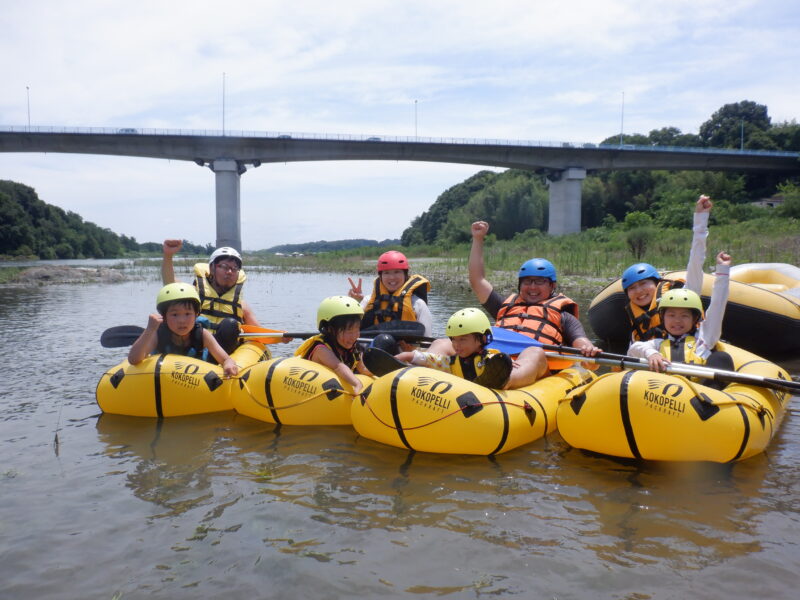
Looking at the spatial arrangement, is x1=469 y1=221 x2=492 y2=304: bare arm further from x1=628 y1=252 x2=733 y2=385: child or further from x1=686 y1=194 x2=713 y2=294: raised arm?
x1=686 y1=194 x2=713 y2=294: raised arm

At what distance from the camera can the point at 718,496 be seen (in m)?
3.29

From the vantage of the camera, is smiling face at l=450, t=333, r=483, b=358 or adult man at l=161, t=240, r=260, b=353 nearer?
smiling face at l=450, t=333, r=483, b=358

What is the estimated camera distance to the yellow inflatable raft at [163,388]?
4609 millimetres

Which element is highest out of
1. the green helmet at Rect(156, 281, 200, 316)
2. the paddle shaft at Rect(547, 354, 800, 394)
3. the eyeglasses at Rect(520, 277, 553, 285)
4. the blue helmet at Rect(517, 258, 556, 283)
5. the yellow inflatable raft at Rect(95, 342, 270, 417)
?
the blue helmet at Rect(517, 258, 556, 283)

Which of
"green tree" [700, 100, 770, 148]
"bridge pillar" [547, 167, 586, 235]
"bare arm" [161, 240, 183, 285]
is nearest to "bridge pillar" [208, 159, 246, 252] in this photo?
"bridge pillar" [547, 167, 586, 235]

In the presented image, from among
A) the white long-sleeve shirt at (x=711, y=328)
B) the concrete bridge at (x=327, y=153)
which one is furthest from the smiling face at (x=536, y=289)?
the concrete bridge at (x=327, y=153)

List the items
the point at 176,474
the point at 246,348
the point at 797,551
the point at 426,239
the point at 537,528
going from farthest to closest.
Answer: the point at 426,239
the point at 246,348
the point at 176,474
the point at 537,528
the point at 797,551

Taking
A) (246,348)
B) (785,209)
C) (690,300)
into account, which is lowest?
(246,348)

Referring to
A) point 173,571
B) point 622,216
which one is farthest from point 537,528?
point 622,216

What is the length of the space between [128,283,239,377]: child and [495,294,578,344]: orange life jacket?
90.4 inches

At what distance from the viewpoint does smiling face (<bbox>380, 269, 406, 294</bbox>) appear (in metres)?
5.86

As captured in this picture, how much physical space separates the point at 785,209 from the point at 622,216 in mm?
21862

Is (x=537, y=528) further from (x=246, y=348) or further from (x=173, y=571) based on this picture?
(x=246, y=348)

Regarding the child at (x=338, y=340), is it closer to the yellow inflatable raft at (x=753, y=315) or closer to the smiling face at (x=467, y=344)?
the smiling face at (x=467, y=344)
